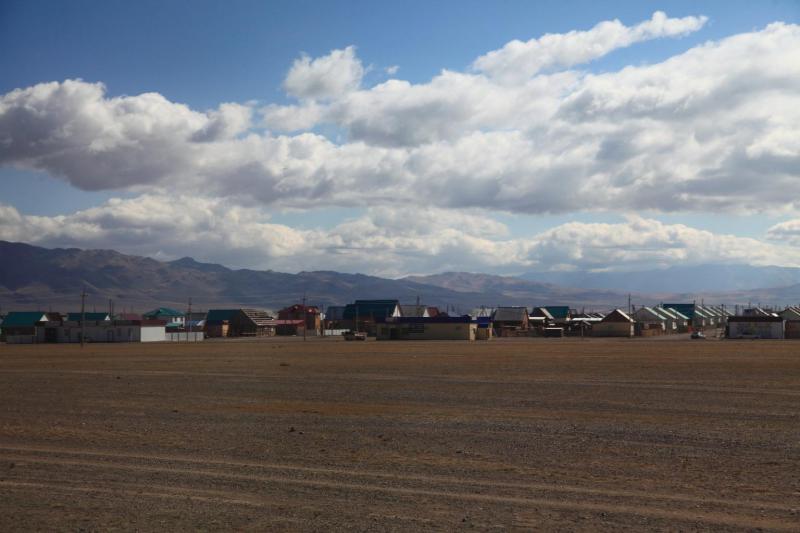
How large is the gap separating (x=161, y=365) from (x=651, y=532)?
43906 mm

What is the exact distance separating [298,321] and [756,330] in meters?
86.5

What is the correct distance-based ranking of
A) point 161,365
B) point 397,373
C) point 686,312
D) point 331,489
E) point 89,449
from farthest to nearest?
point 686,312
point 161,365
point 397,373
point 89,449
point 331,489

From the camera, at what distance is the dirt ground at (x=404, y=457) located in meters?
12.2

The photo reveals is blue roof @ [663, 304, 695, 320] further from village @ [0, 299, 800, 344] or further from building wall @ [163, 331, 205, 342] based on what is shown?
building wall @ [163, 331, 205, 342]

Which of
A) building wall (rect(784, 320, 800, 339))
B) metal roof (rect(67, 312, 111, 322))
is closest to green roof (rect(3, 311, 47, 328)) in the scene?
metal roof (rect(67, 312, 111, 322))

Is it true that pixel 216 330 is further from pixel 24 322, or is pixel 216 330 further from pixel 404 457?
pixel 404 457

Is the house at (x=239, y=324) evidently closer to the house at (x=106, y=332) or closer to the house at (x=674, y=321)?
the house at (x=106, y=332)

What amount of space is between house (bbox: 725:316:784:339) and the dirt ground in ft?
Answer: 276

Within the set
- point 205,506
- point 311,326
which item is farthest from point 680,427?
point 311,326

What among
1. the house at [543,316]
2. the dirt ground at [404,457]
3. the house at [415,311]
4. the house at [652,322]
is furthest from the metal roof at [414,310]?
the dirt ground at [404,457]

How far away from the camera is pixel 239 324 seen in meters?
150

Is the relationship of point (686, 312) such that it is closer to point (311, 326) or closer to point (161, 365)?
point (311, 326)

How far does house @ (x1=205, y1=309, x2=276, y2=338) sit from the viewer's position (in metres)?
145

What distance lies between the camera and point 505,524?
11.6 metres
